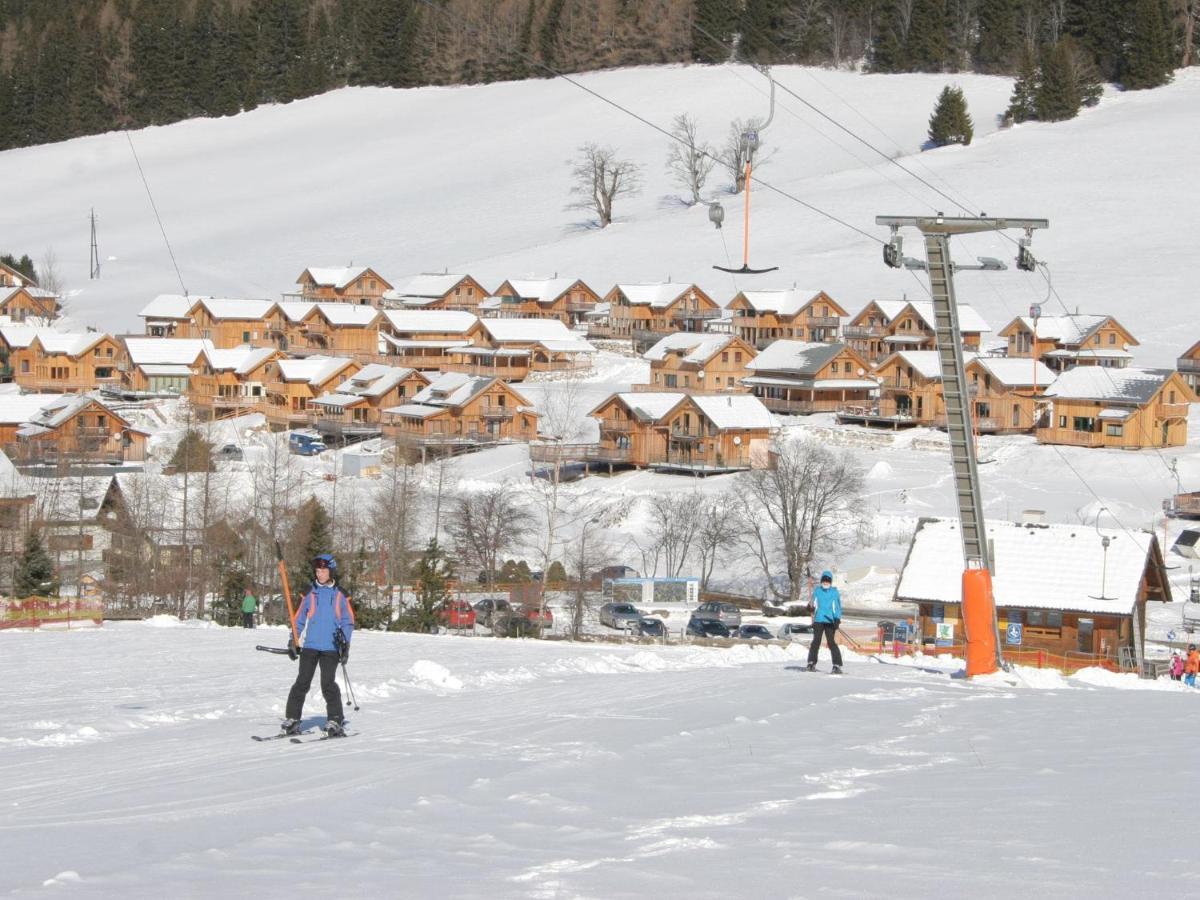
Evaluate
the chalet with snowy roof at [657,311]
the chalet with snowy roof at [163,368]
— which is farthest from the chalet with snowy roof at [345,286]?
the chalet with snowy roof at [163,368]

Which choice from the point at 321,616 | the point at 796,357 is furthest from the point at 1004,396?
the point at 321,616

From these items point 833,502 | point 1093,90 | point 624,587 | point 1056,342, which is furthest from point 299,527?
point 1093,90

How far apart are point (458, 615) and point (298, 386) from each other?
3432 centimetres

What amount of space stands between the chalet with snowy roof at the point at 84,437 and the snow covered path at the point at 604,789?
38.3 m

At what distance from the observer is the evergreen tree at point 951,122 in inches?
3873

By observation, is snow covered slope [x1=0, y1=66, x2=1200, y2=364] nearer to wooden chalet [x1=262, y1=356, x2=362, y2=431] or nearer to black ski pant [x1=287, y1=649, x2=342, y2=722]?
wooden chalet [x1=262, y1=356, x2=362, y2=431]

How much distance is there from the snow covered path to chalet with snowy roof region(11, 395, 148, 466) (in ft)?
126

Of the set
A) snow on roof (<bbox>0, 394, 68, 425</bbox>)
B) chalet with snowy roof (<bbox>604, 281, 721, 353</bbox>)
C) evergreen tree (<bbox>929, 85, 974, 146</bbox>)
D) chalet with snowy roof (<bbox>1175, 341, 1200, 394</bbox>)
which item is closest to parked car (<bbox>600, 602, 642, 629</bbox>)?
snow on roof (<bbox>0, 394, 68, 425</bbox>)

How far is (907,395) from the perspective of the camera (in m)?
56.0

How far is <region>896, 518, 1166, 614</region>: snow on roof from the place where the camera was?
24.9 m

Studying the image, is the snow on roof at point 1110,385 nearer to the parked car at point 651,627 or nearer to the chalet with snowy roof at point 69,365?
the parked car at point 651,627

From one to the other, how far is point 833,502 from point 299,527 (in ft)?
41.6

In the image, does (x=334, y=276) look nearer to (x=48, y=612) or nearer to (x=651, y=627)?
(x=651, y=627)

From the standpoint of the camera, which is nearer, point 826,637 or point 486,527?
point 826,637
